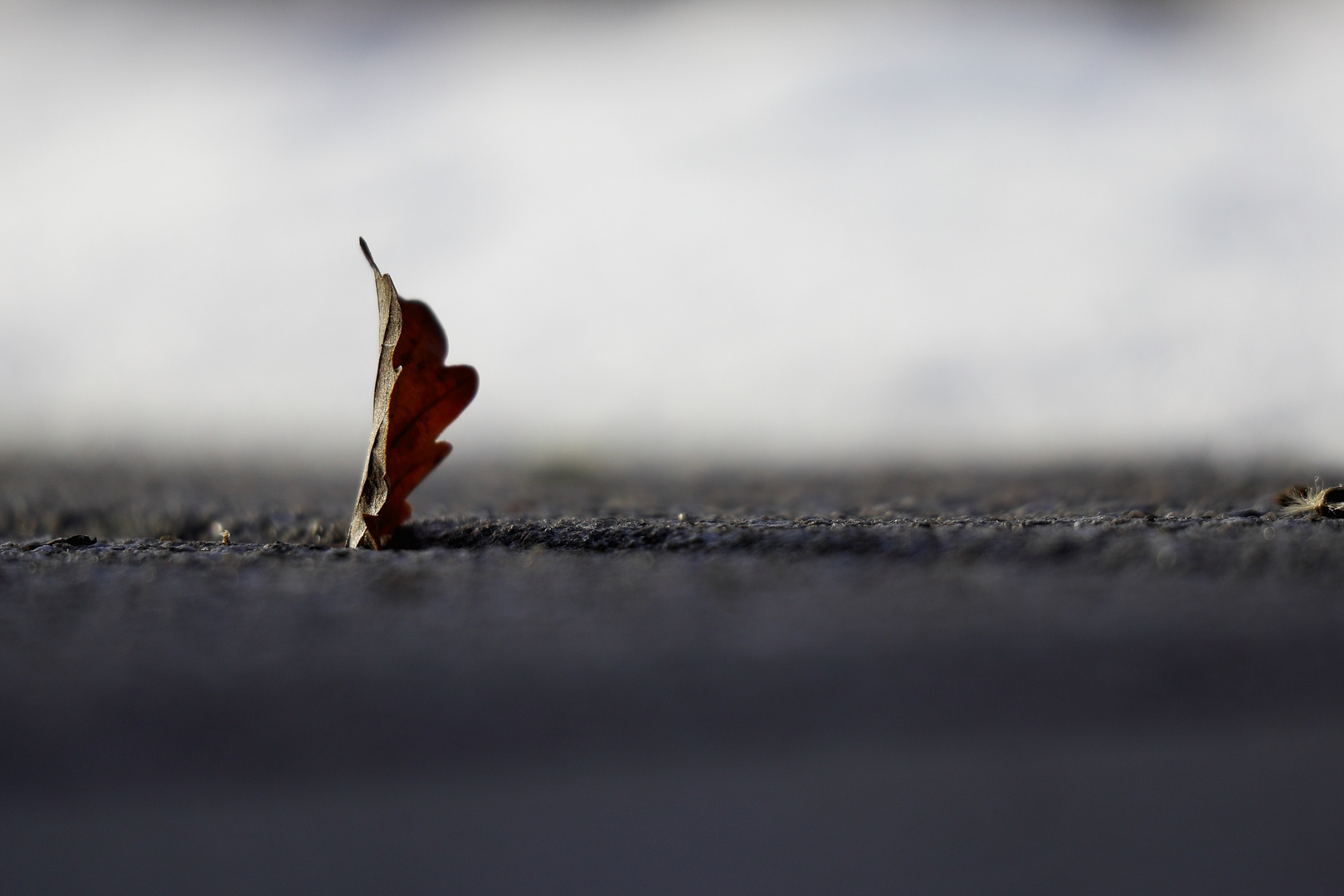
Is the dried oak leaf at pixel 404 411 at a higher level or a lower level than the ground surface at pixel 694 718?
higher

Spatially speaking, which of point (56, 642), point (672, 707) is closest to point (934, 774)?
point (672, 707)

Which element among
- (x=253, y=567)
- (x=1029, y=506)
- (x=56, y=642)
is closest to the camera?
(x=56, y=642)

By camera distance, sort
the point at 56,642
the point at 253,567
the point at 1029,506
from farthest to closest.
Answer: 1. the point at 1029,506
2. the point at 253,567
3. the point at 56,642

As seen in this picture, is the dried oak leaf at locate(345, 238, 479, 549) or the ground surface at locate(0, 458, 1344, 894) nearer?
the ground surface at locate(0, 458, 1344, 894)

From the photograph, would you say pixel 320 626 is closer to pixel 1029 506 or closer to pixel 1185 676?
pixel 1185 676

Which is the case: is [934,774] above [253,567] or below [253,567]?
below

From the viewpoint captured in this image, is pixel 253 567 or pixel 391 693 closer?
pixel 391 693
